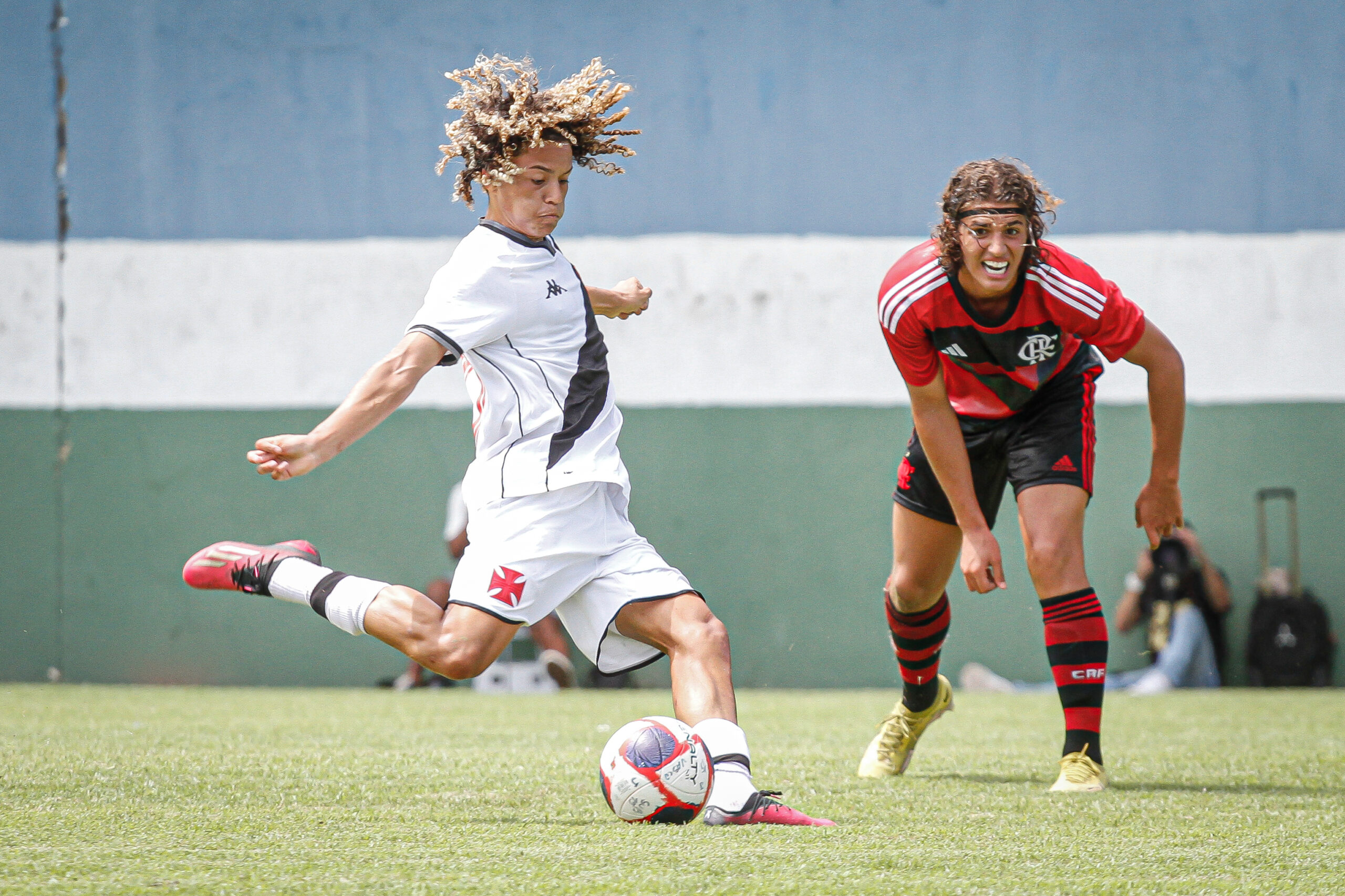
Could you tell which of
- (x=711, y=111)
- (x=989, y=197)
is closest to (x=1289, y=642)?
(x=711, y=111)

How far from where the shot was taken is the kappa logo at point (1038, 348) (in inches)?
167

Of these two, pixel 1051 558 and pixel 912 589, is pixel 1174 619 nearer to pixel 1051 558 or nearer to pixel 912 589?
pixel 912 589

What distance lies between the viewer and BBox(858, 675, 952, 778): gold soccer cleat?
15.2ft

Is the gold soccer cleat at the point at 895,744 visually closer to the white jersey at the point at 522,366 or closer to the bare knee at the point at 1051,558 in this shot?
the bare knee at the point at 1051,558

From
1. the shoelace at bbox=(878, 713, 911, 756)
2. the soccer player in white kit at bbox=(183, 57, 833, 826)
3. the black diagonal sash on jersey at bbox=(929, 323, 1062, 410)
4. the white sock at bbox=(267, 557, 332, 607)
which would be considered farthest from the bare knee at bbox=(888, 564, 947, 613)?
the white sock at bbox=(267, 557, 332, 607)

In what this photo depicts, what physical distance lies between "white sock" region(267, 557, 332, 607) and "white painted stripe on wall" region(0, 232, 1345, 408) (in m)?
5.98

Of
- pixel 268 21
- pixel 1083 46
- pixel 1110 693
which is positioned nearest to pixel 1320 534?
pixel 1110 693

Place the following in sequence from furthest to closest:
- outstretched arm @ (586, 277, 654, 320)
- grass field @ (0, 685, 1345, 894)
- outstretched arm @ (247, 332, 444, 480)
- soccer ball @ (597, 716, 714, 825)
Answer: outstretched arm @ (586, 277, 654, 320), soccer ball @ (597, 716, 714, 825), outstretched arm @ (247, 332, 444, 480), grass field @ (0, 685, 1345, 894)

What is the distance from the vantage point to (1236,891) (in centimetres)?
255

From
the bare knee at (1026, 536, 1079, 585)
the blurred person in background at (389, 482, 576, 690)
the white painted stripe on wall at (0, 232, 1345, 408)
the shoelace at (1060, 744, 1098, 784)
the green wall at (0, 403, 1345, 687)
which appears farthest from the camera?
the white painted stripe on wall at (0, 232, 1345, 408)

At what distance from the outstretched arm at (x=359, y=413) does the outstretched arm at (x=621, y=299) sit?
74 centimetres

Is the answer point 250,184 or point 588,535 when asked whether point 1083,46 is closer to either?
point 250,184

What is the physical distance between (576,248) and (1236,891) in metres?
7.69

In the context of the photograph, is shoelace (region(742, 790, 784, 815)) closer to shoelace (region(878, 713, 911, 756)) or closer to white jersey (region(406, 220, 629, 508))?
white jersey (region(406, 220, 629, 508))
